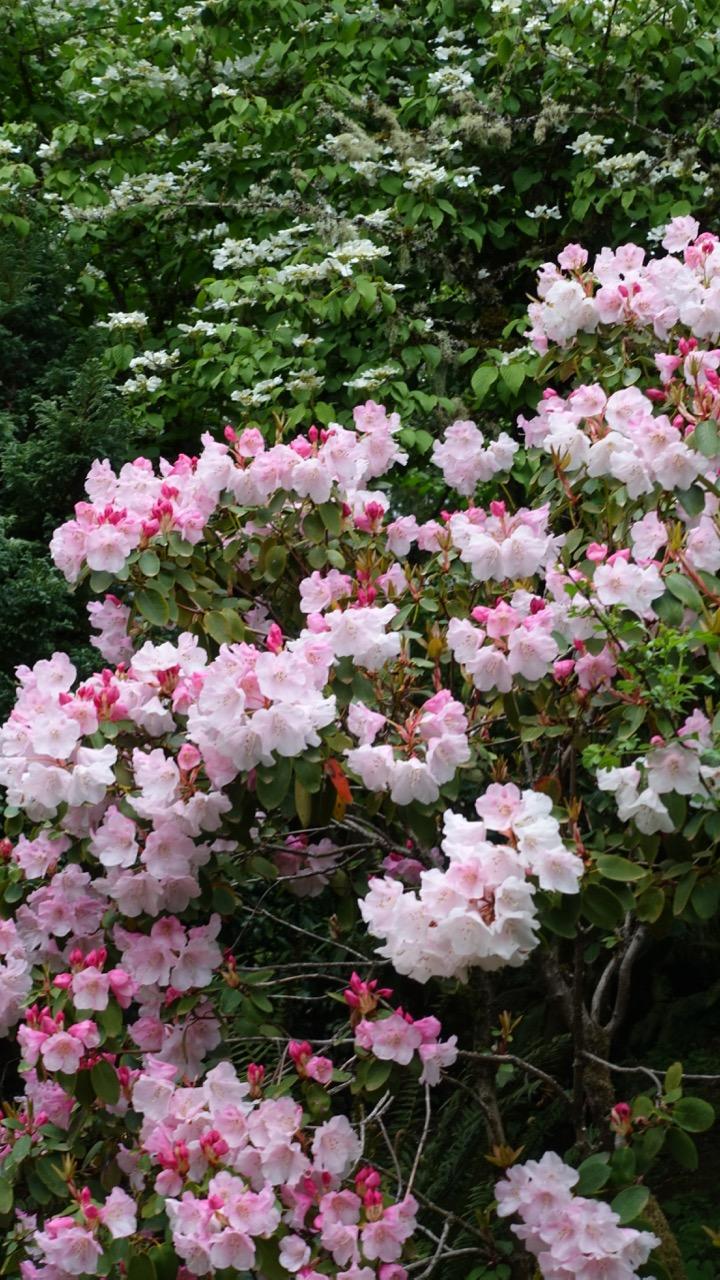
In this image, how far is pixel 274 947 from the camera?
3729 mm

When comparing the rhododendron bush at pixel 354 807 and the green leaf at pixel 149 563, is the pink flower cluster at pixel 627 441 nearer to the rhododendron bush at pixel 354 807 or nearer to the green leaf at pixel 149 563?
the rhododendron bush at pixel 354 807

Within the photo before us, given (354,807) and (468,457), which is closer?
(354,807)

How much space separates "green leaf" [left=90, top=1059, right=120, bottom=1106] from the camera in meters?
2.16

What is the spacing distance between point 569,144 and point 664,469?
2.40 meters

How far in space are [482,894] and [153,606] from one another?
932 millimetres

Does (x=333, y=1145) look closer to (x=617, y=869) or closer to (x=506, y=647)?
(x=617, y=869)

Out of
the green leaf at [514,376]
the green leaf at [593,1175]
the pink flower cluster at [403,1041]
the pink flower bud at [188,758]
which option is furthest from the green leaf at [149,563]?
the green leaf at [514,376]

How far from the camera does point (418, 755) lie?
2.14m

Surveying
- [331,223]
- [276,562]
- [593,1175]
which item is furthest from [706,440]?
[331,223]

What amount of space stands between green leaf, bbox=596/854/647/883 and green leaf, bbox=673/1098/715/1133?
38cm

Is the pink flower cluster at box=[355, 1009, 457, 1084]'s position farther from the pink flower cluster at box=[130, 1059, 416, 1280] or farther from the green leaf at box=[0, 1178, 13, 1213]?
the green leaf at box=[0, 1178, 13, 1213]

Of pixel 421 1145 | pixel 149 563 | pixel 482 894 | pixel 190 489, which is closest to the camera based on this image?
pixel 482 894

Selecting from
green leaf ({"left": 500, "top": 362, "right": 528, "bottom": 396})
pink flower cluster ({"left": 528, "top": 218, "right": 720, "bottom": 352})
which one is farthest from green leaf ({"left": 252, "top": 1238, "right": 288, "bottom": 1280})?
green leaf ({"left": 500, "top": 362, "right": 528, "bottom": 396})

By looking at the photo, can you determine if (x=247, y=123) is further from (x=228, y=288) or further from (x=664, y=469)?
(x=664, y=469)
